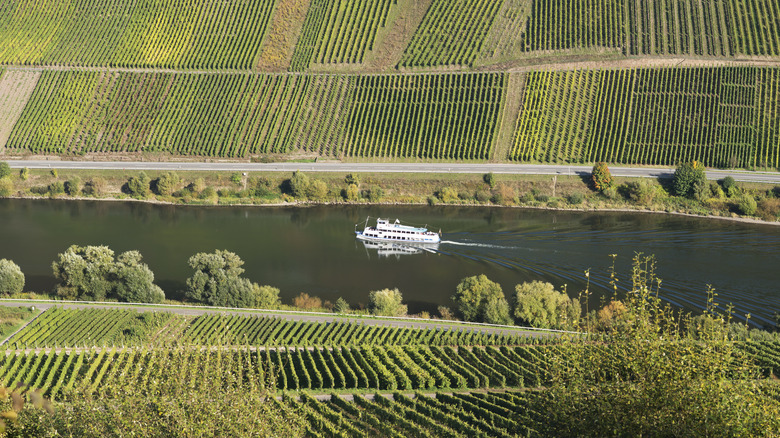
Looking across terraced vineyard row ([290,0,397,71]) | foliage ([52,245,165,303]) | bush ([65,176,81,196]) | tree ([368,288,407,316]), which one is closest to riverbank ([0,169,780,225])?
bush ([65,176,81,196])

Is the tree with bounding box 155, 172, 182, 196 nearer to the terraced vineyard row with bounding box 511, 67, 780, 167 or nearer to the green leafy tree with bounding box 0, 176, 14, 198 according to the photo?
the green leafy tree with bounding box 0, 176, 14, 198

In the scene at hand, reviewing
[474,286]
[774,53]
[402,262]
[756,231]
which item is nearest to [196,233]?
[402,262]

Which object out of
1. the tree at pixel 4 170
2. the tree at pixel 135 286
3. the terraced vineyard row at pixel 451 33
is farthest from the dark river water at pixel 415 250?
the terraced vineyard row at pixel 451 33

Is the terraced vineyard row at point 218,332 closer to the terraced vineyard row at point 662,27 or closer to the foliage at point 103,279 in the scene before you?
the foliage at point 103,279

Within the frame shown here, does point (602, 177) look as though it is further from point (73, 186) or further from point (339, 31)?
point (73, 186)

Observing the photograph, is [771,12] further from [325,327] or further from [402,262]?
[325,327]
